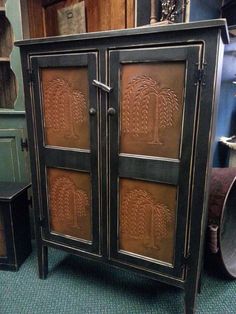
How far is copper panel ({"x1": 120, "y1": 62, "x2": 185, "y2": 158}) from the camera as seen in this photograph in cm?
105

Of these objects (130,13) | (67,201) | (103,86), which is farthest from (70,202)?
(130,13)

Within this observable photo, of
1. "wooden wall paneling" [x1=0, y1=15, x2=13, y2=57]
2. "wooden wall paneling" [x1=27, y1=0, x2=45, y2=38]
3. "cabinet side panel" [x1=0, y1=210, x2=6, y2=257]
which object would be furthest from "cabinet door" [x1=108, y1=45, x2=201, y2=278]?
"wooden wall paneling" [x1=0, y1=15, x2=13, y2=57]

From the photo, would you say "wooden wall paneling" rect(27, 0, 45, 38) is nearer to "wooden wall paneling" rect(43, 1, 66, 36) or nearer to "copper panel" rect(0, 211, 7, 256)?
"wooden wall paneling" rect(43, 1, 66, 36)

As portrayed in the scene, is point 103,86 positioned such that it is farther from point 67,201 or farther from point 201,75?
point 67,201

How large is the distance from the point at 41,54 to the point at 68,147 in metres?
0.49

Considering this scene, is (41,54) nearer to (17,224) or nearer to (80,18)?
(80,18)

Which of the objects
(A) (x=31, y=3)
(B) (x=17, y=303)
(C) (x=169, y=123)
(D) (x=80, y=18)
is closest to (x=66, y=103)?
(C) (x=169, y=123)

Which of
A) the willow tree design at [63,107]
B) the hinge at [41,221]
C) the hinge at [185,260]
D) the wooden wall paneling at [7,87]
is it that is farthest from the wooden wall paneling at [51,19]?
the hinge at [185,260]

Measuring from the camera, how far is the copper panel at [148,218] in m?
1.19

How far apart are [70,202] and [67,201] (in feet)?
0.07

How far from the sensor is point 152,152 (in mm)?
1154

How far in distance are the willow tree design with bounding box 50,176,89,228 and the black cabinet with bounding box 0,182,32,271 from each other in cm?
33

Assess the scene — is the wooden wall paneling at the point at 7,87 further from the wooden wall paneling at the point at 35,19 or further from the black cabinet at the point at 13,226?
the black cabinet at the point at 13,226

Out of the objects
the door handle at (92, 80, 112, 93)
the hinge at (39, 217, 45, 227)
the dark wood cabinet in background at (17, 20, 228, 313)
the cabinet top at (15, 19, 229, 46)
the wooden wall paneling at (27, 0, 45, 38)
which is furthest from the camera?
the wooden wall paneling at (27, 0, 45, 38)
